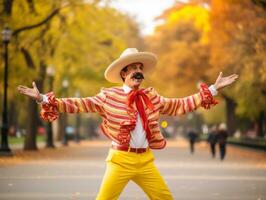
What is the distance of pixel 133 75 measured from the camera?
9.14 meters

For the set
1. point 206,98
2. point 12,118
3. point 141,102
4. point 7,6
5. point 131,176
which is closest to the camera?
point 131,176

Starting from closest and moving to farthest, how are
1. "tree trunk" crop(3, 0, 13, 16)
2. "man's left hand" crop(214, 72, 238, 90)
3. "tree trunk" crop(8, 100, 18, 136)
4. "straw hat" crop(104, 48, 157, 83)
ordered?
"straw hat" crop(104, 48, 157, 83), "man's left hand" crop(214, 72, 238, 90), "tree trunk" crop(3, 0, 13, 16), "tree trunk" crop(8, 100, 18, 136)

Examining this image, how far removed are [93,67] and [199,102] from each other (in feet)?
142

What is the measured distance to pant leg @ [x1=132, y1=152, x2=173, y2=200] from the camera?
8.81 m

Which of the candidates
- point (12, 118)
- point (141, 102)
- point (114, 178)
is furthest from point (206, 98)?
point (12, 118)

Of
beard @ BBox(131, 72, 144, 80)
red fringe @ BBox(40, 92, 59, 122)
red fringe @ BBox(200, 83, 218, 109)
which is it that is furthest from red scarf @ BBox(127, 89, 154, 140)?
red fringe @ BBox(40, 92, 59, 122)

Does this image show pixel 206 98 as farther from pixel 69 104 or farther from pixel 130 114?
pixel 69 104

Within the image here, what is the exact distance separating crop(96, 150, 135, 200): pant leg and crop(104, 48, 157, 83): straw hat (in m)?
0.88

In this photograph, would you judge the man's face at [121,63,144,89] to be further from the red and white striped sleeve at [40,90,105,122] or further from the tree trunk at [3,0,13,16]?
the tree trunk at [3,0,13,16]

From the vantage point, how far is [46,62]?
144 ft

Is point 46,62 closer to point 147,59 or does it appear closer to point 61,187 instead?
point 61,187

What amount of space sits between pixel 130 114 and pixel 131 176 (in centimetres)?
63

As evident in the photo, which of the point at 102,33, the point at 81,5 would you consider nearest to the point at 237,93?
the point at 102,33

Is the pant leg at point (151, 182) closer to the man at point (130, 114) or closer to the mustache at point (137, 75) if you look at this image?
the man at point (130, 114)
